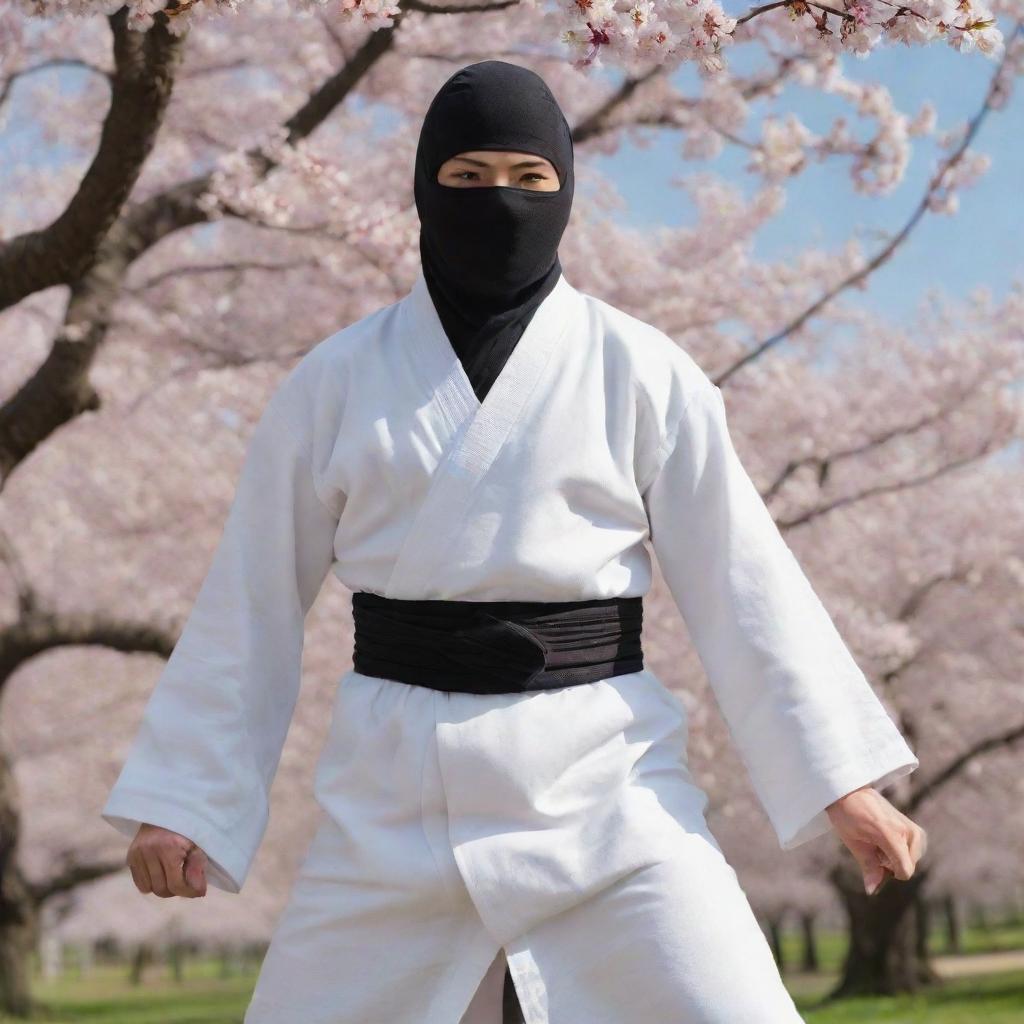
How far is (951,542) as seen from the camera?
13.4 m

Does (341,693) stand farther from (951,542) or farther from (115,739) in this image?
(115,739)

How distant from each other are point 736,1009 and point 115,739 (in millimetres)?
13705

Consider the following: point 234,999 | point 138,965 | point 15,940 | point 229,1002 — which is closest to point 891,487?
point 15,940

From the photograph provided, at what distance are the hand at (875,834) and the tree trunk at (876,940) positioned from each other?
13051mm

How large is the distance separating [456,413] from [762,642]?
58 cm

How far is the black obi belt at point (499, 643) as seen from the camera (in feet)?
6.72

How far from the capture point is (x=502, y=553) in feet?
6.72

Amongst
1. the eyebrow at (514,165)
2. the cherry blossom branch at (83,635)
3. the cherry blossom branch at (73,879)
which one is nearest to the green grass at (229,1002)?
the cherry blossom branch at (73,879)

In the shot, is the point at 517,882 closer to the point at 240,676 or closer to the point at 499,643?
the point at 499,643

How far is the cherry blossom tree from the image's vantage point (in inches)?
168

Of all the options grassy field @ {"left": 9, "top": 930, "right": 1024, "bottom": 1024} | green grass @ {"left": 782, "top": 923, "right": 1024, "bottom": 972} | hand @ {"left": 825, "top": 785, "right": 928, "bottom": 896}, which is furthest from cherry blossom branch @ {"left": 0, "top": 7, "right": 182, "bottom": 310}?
green grass @ {"left": 782, "top": 923, "right": 1024, "bottom": 972}

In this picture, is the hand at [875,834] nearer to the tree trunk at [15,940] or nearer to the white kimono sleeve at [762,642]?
the white kimono sleeve at [762,642]

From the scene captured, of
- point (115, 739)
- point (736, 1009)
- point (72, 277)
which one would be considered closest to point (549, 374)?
point (736, 1009)

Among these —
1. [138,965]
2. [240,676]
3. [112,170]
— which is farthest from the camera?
[138,965]
